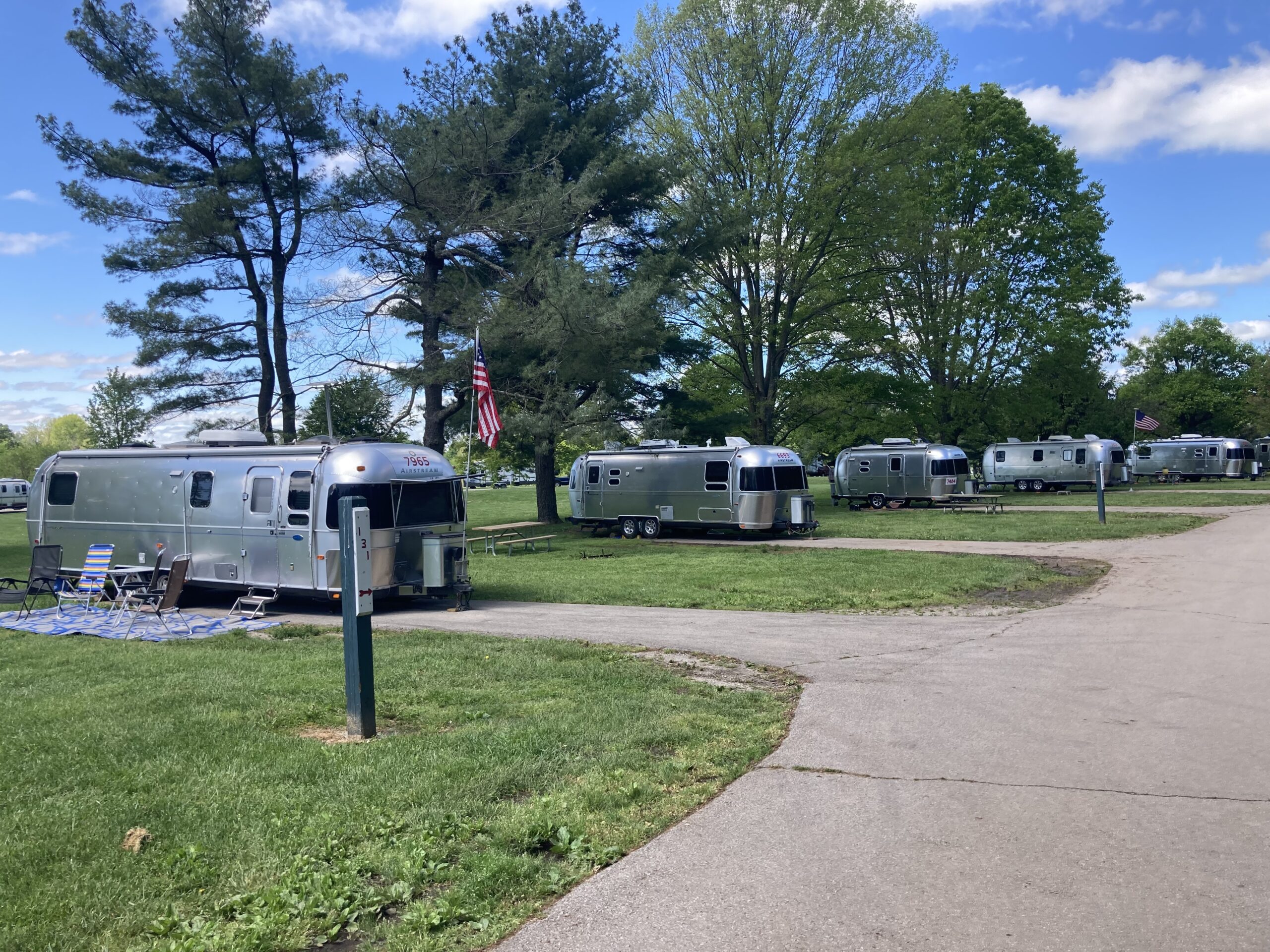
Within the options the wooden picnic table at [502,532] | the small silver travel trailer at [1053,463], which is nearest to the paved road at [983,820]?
the wooden picnic table at [502,532]

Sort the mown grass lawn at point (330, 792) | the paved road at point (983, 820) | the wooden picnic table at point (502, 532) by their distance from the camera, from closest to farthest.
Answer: the paved road at point (983, 820) → the mown grass lawn at point (330, 792) → the wooden picnic table at point (502, 532)

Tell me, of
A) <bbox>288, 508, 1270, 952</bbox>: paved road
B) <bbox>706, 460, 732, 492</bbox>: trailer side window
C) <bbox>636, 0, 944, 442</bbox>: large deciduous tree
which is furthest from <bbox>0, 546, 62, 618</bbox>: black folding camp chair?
<bbox>636, 0, 944, 442</bbox>: large deciduous tree

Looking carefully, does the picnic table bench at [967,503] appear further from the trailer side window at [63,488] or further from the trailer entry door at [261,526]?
the trailer side window at [63,488]

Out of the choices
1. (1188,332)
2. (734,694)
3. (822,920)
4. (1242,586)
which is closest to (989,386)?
(1242,586)

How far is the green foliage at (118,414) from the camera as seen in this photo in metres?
25.0

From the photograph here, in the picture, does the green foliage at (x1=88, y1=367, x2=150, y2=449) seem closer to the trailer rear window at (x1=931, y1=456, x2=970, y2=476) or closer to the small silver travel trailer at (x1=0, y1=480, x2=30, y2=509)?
the small silver travel trailer at (x1=0, y1=480, x2=30, y2=509)

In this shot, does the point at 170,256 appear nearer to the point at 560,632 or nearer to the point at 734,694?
the point at 560,632

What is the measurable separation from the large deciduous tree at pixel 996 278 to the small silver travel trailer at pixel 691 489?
14.5 metres

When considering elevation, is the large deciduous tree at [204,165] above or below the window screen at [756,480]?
above

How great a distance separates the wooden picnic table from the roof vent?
7.72 metres

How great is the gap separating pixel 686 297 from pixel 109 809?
25992mm

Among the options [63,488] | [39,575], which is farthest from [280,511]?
[63,488]

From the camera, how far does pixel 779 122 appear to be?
34562 mm

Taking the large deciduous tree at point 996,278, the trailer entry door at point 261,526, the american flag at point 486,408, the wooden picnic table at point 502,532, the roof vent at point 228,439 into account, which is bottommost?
the wooden picnic table at point 502,532
